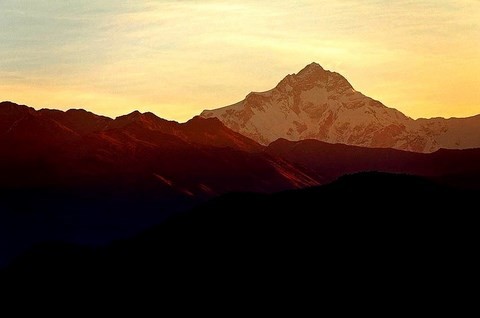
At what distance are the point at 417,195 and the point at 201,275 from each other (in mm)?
25898

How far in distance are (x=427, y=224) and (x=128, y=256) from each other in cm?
3075

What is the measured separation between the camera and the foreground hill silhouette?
10338 centimetres

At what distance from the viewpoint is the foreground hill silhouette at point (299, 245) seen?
103m

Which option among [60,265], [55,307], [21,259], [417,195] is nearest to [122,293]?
[55,307]

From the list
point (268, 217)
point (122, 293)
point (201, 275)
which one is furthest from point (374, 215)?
point (122, 293)

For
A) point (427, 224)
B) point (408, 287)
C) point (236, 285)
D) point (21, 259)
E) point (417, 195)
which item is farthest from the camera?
point (21, 259)

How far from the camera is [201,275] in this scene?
10819 cm

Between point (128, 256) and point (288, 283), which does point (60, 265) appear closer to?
point (128, 256)

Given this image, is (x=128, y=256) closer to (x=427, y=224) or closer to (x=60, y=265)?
(x=60, y=265)

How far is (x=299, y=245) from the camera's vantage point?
364 feet

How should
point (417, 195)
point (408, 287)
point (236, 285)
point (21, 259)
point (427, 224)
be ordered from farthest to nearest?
point (21, 259), point (417, 195), point (427, 224), point (236, 285), point (408, 287)

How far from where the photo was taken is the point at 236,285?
104 m

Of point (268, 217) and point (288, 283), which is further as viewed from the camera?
point (268, 217)

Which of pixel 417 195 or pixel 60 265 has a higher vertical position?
pixel 417 195
